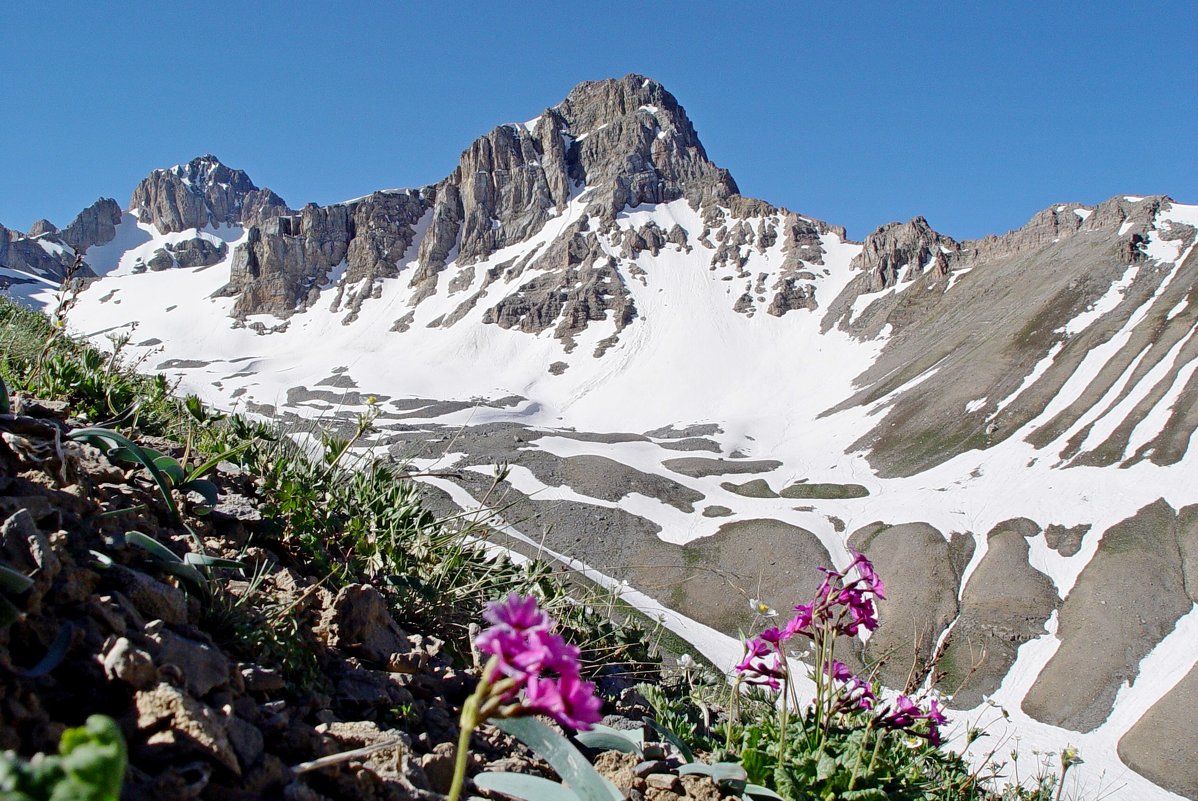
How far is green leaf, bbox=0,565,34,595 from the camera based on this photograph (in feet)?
5.90

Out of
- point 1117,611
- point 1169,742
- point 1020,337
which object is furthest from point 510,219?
point 1169,742

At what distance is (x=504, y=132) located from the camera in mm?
175375

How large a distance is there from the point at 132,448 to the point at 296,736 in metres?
1.69

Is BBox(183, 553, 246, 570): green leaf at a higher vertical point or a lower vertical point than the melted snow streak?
lower

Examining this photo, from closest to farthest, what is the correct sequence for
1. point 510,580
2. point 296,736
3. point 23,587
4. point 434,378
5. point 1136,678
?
point 23,587 → point 296,736 → point 510,580 → point 1136,678 → point 434,378

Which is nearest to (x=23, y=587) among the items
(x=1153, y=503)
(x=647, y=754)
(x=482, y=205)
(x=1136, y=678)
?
(x=647, y=754)

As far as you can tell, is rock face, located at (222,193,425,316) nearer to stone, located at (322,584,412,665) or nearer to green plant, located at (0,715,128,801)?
stone, located at (322,584,412,665)

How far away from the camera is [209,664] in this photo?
2.28m

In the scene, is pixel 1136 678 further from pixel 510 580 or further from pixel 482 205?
pixel 482 205

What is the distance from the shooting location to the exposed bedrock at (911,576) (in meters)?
40.5

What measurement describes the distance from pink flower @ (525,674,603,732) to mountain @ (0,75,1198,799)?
2245 millimetres

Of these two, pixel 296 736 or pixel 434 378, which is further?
pixel 434 378

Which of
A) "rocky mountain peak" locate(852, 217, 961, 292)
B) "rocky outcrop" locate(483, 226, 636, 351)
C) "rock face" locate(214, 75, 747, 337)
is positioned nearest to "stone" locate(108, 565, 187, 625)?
"rocky outcrop" locate(483, 226, 636, 351)

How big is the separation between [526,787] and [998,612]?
48291 millimetres
